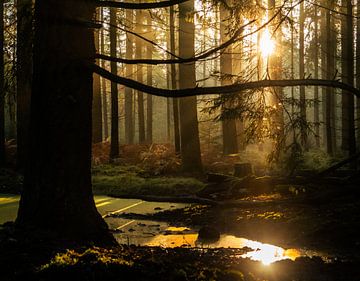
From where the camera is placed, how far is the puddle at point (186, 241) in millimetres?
5449

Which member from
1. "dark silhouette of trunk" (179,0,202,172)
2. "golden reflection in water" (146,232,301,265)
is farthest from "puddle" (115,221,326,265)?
"dark silhouette of trunk" (179,0,202,172)

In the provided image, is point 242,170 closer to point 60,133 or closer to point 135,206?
point 135,206

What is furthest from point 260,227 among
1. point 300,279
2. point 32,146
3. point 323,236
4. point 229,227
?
point 32,146

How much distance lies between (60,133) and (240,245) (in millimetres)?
3060

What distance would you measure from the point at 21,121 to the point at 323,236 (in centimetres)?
1358

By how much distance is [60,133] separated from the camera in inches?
189

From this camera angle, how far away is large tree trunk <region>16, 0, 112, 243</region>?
477 cm

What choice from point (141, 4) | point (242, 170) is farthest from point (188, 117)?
point (141, 4)

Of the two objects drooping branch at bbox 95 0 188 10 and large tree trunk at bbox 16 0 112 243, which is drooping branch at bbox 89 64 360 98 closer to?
large tree trunk at bbox 16 0 112 243

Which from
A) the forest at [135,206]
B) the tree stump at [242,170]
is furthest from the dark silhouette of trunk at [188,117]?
the forest at [135,206]

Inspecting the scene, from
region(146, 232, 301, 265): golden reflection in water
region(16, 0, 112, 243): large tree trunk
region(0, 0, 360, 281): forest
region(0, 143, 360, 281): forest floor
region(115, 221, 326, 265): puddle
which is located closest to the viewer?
region(0, 143, 360, 281): forest floor

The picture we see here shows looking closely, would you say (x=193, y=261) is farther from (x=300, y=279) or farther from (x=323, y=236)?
(x=323, y=236)

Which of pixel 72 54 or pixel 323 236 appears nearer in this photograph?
pixel 72 54

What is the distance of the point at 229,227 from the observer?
24.6 feet
